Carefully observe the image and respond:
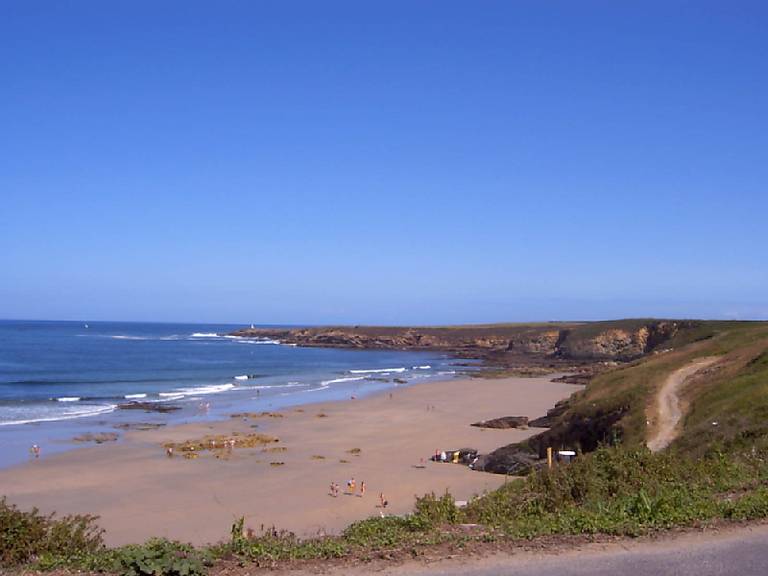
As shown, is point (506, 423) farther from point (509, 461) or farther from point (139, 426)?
point (139, 426)

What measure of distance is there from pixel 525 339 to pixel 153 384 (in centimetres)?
7309

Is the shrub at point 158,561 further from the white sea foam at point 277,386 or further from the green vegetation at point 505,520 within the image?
the white sea foam at point 277,386

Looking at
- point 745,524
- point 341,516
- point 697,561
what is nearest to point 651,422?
point 341,516

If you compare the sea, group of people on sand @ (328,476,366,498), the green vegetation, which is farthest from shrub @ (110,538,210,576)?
the sea

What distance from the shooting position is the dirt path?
2037 centimetres

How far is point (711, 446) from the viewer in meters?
15.1

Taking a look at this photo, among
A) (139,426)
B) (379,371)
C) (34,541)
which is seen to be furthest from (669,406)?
(379,371)

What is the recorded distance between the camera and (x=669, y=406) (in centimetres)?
2411

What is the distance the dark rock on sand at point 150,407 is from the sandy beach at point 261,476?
696 cm

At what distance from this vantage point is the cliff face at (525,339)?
96.4m

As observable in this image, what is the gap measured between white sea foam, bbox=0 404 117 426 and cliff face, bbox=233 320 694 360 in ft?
204

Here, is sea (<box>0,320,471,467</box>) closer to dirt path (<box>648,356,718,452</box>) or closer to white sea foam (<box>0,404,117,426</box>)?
white sea foam (<box>0,404,117,426</box>)

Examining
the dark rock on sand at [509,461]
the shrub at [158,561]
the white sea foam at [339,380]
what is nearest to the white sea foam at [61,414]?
the white sea foam at [339,380]

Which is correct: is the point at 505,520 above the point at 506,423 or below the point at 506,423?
above
